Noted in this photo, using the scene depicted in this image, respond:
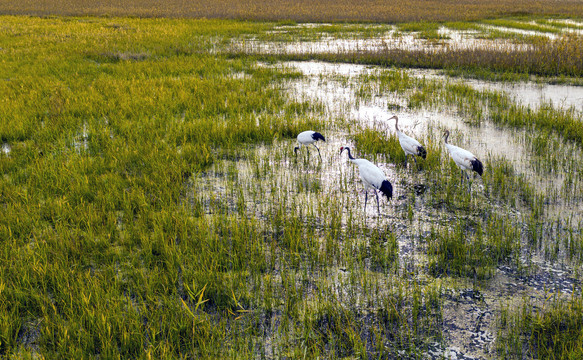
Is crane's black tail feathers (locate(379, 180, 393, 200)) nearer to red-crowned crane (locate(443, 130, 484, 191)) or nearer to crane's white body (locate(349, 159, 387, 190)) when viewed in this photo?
crane's white body (locate(349, 159, 387, 190))

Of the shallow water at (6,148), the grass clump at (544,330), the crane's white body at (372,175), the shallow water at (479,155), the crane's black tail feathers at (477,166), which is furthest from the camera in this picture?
the shallow water at (6,148)

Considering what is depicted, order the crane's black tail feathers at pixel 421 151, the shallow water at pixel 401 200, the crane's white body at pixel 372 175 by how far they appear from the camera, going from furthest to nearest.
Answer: the crane's black tail feathers at pixel 421 151, the crane's white body at pixel 372 175, the shallow water at pixel 401 200

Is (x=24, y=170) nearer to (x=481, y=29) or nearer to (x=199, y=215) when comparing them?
(x=199, y=215)

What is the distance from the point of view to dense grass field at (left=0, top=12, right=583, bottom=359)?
2898 millimetres

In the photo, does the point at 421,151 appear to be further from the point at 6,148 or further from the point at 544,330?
the point at 6,148

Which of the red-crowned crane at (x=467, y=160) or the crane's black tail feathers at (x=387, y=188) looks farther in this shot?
the red-crowned crane at (x=467, y=160)

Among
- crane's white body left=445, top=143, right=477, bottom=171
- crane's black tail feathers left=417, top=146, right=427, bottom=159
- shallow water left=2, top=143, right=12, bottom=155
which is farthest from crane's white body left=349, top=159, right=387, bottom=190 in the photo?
shallow water left=2, top=143, right=12, bottom=155

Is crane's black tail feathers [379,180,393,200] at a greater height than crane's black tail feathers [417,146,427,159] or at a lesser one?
lesser

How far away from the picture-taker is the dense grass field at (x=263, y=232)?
290cm

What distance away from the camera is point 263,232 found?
4297 mm

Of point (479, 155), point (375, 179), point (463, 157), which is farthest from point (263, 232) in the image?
point (479, 155)

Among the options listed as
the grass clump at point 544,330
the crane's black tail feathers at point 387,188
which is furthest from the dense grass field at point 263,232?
the crane's black tail feathers at point 387,188

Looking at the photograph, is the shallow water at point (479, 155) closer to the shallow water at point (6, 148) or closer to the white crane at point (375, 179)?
the white crane at point (375, 179)

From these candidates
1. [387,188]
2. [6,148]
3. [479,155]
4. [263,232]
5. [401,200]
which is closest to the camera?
[263,232]
